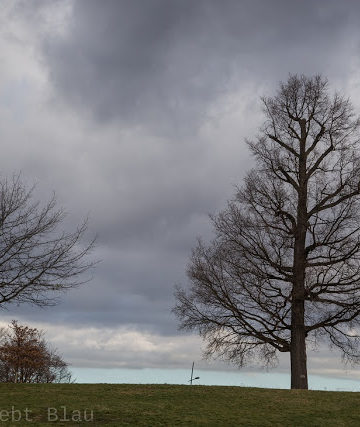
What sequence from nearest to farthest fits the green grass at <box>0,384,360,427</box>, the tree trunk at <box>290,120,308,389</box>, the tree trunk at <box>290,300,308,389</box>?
1. the green grass at <box>0,384,360,427</box>
2. the tree trunk at <box>290,300,308,389</box>
3. the tree trunk at <box>290,120,308,389</box>

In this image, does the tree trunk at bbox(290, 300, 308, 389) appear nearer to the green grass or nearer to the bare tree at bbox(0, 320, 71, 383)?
the green grass

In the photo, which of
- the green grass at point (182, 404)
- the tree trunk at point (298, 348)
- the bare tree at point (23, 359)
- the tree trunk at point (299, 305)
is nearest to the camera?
the green grass at point (182, 404)

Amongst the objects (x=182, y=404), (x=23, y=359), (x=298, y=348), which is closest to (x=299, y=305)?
(x=298, y=348)

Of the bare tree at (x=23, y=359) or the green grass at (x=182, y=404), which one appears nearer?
the green grass at (x=182, y=404)

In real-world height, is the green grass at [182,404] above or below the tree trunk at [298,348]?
below

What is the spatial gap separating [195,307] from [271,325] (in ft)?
11.2

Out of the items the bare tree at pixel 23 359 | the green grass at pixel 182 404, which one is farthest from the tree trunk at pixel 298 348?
the bare tree at pixel 23 359

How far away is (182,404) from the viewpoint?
13609 mm

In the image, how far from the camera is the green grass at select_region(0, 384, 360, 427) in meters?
11.6

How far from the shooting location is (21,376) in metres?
42.8

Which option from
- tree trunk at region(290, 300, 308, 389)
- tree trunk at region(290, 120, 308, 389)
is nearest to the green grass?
tree trunk at region(290, 300, 308, 389)

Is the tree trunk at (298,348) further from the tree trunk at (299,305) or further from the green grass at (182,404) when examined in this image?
the green grass at (182,404)

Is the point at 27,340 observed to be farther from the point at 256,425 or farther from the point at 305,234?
the point at 256,425

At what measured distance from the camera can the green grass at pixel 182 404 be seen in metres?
11.6
